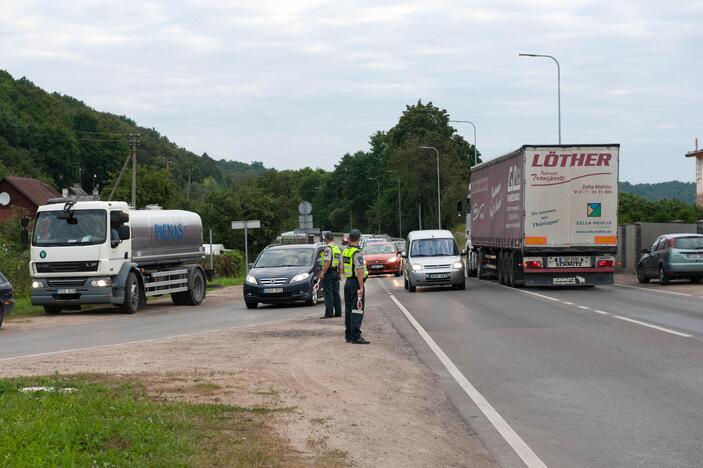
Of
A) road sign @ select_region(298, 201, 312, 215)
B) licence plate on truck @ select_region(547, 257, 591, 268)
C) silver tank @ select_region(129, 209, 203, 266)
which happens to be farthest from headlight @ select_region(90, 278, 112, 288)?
road sign @ select_region(298, 201, 312, 215)

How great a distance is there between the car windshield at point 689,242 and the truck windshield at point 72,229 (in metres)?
17.6

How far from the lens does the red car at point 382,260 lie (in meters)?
48.0

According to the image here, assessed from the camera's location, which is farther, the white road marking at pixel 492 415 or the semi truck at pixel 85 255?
the semi truck at pixel 85 255

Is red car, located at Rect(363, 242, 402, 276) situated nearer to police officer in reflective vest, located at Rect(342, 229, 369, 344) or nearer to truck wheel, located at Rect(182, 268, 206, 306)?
truck wheel, located at Rect(182, 268, 206, 306)

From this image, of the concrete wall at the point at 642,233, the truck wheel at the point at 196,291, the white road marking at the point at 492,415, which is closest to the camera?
the white road marking at the point at 492,415

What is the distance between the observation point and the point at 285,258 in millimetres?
27047

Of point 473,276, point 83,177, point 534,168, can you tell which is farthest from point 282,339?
point 83,177

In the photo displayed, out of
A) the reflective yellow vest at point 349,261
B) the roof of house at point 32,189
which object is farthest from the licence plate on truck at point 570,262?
the roof of house at point 32,189

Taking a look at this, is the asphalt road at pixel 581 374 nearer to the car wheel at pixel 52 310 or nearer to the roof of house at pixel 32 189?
Answer: the car wheel at pixel 52 310

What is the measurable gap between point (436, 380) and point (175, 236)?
18.3 metres

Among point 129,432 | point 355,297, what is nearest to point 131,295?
point 355,297

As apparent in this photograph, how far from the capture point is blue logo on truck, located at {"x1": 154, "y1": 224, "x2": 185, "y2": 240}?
27.6m

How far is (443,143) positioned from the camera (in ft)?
324

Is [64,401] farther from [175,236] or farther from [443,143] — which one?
[443,143]
